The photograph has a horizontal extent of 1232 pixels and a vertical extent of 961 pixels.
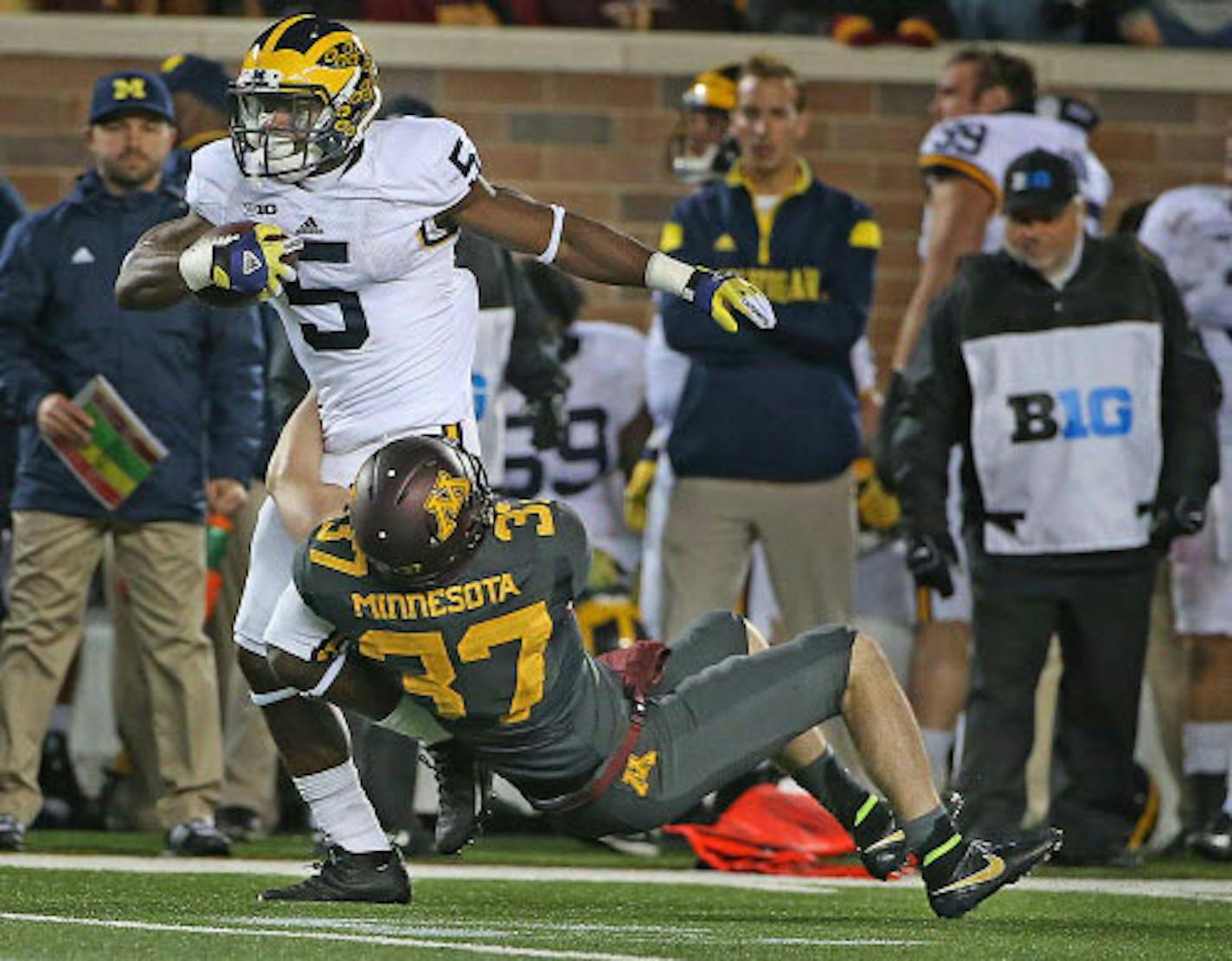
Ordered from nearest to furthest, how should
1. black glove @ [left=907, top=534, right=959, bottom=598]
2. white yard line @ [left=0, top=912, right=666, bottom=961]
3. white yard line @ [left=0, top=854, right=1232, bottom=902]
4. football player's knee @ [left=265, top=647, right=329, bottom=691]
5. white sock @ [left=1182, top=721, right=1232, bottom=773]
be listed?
white yard line @ [left=0, top=912, right=666, bottom=961] → football player's knee @ [left=265, top=647, right=329, bottom=691] → white yard line @ [left=0, top=854, right=1232, bottom=902] → black glove @ [left=907, top=534, right=959, bottom=598] → white sock @ [left=1182, top=721, right=1232, bottom=773]

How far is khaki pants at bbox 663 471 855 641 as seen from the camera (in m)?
9.27

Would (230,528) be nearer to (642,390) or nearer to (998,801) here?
(642,390)

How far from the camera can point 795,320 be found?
912 cm

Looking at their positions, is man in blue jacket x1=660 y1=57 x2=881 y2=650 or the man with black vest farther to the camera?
man in blue jacket x1=660 y1=57 x2=881 y2=650

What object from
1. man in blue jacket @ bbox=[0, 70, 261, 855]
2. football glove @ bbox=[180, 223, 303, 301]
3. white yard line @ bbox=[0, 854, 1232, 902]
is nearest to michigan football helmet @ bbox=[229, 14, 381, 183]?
football glove @ bbox=[180, 223, 303, 301]

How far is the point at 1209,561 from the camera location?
9766 mm

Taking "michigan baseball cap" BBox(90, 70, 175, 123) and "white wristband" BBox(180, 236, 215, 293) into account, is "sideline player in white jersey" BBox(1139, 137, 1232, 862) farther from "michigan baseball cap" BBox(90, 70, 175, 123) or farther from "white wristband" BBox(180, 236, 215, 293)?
"white wristband" BBox(180, 236, 215, 293)

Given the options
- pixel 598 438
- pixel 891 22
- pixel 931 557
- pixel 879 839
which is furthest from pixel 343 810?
pixel 891 22

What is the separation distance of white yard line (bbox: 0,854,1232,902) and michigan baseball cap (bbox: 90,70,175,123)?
85.8 inches

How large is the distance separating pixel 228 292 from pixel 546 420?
313 centimetres

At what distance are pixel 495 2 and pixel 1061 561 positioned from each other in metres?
3.86

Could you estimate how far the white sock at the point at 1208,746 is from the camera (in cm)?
968

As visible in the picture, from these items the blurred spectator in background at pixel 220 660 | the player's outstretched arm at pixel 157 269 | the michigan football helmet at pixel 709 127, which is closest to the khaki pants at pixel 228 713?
the blurred spectator in background at pixel 220 660

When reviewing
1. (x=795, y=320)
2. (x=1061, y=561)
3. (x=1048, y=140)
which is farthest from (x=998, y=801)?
(x=1048, y=140)
